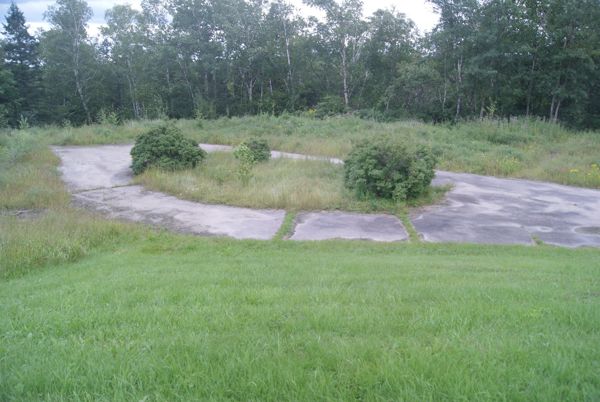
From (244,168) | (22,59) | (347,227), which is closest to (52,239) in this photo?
(347,227)

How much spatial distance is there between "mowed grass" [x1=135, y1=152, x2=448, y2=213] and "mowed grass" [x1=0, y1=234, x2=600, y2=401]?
242 inches

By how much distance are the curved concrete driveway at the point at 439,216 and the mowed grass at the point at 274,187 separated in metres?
0.45

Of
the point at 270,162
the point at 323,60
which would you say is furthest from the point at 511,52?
the point at 270,162

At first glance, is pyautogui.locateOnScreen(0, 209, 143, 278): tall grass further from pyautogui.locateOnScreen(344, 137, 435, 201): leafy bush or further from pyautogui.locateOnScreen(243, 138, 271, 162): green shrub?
pyautogui.locateOnScreen(243, 138, 271, 162): green shrub

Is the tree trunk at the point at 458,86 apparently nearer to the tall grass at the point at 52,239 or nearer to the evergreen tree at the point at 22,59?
the tall grass at the point at 52,239

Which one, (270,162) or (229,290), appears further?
(270,162)

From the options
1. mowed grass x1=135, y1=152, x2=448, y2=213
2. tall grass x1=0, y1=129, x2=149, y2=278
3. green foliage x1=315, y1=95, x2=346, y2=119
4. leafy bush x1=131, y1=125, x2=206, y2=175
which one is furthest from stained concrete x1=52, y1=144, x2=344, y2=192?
green foliage x1=315, y1=95, x2=346, y2=119

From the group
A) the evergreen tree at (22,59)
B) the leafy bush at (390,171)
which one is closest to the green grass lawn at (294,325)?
the leafy bush at (390,171)

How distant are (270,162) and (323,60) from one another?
91.2 feet

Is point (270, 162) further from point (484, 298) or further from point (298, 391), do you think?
point (298, 391)

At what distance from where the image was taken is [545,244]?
962cm

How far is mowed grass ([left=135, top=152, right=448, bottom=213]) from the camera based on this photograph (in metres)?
13.0

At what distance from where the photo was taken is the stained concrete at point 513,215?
10.2 m

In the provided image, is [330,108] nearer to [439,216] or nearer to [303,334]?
[439,216]
